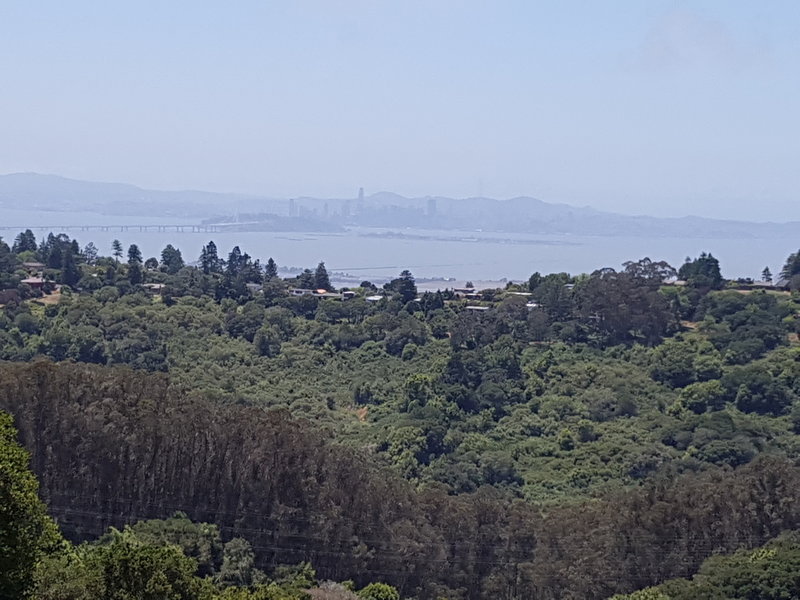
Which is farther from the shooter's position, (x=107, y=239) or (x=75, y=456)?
(x=107, y=239)

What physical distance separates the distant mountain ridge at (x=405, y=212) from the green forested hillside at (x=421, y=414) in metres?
109

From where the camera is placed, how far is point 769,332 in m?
39.4

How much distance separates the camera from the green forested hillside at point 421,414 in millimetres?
23438

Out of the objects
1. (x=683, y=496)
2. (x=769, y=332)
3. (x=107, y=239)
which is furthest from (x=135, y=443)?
(x=107, y=239)

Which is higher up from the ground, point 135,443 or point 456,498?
point 135,443

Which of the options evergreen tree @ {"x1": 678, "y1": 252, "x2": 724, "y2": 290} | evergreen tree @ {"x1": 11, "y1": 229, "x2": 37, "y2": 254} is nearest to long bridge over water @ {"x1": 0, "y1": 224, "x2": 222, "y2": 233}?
evergreen tree @ {"x1": 11, "y1": 229, "x2": 37, "y2": 254}

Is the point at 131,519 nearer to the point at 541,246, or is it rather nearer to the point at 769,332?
the point at 769,332

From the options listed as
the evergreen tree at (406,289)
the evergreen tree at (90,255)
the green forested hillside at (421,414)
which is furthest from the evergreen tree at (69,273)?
the evergreen tree at (406,289)

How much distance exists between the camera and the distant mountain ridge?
533 feet

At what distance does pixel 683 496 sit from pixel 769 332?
57.7 feet

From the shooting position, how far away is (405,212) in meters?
177

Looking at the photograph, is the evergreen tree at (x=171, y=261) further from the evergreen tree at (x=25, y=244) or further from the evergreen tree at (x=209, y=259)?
the evergreen tree at (x=25, y=244)

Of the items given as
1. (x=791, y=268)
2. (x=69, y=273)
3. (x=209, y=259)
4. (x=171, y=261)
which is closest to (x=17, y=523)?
(x=69, y=273)

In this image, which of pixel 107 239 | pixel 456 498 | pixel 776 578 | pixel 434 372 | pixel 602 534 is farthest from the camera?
pixel 107 239
